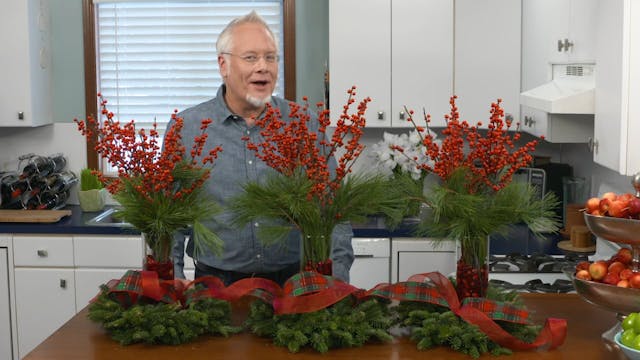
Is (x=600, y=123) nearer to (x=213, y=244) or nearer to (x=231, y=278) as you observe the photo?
(x=231, y=278)

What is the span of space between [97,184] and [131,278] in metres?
2.91

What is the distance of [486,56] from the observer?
468 cm

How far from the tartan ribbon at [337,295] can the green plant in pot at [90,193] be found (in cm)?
282

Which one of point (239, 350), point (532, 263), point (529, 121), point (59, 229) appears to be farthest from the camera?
point (59, 229)

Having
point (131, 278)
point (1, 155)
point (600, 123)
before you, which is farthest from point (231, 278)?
point (1, 155)

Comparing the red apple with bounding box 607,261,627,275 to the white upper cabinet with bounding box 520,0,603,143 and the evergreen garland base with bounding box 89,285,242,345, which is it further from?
the white upper cabinet with bounding box 520,0,603,143

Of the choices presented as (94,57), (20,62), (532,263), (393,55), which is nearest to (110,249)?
(20,62)

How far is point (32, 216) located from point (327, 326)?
289cm

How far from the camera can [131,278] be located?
7.18 feet

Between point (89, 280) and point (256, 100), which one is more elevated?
point (256, 100)

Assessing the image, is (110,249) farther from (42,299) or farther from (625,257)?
(625,257)

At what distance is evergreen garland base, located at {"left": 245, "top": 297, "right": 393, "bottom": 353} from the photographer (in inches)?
81.0

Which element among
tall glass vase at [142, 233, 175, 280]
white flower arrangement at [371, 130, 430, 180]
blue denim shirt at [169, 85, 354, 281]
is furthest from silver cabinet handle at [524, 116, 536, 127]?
tall glass vase at [142, 233, 175, 280]

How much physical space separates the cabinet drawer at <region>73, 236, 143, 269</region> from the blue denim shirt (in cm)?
162
